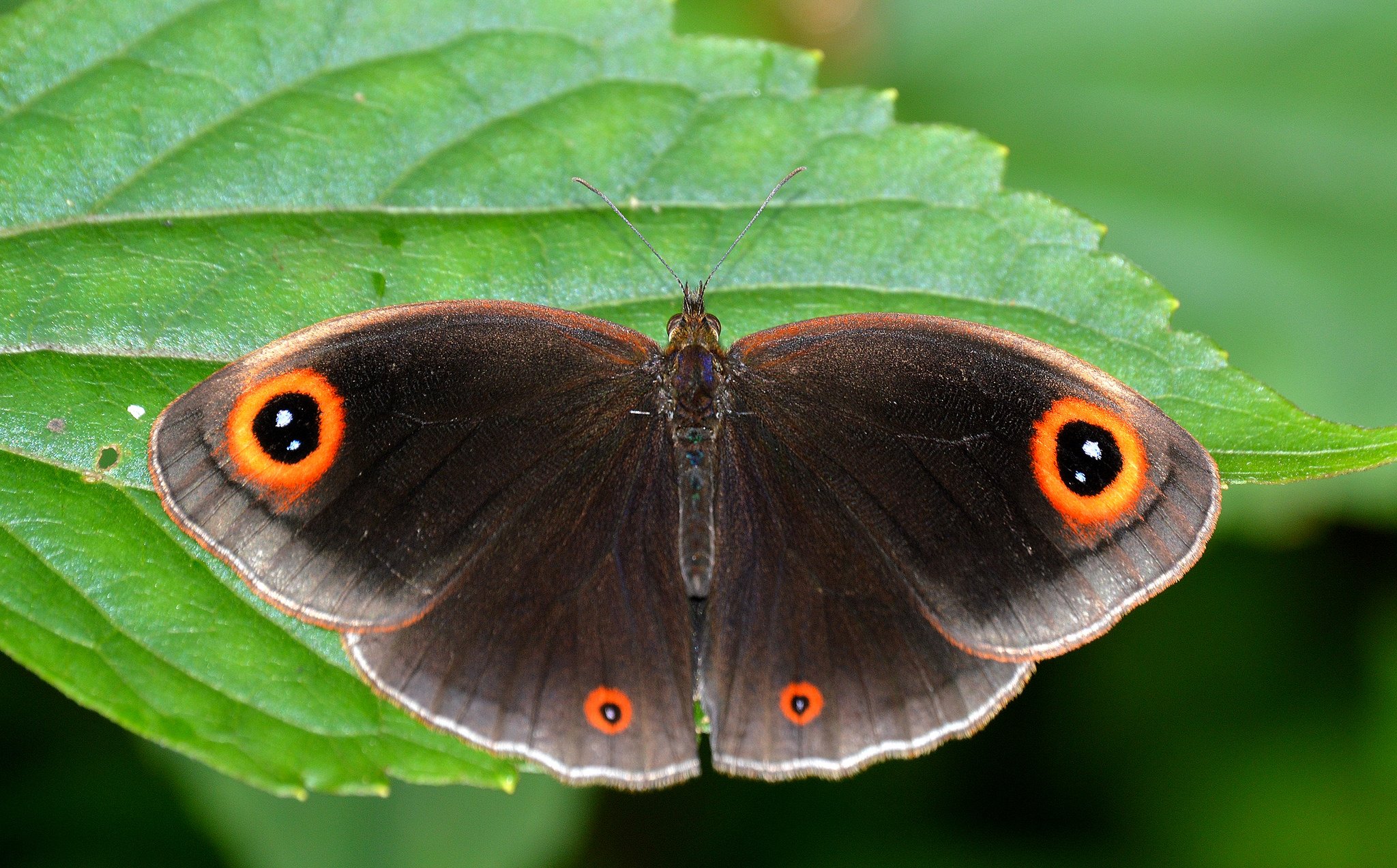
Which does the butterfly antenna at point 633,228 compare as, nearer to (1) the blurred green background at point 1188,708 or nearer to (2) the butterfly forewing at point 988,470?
(2) the butterfly forewing at point 988,470

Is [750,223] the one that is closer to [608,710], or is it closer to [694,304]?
[694,304]

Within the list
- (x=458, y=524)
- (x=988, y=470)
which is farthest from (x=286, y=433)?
(x=988, y=470)

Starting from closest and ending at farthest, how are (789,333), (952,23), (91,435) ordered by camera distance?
(91,435) → (789,333) → (952,23)

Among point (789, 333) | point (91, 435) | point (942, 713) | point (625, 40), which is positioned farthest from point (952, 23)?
point (91, 435)

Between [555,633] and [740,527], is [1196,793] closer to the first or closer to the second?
[740,527]

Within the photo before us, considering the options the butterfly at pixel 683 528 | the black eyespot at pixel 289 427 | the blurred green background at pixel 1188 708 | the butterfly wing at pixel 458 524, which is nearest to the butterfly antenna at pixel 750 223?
the butterfly at pixel 683 528

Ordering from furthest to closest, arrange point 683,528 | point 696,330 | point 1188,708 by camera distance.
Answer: point 1188,708 < point 696,330 < point 683,528
